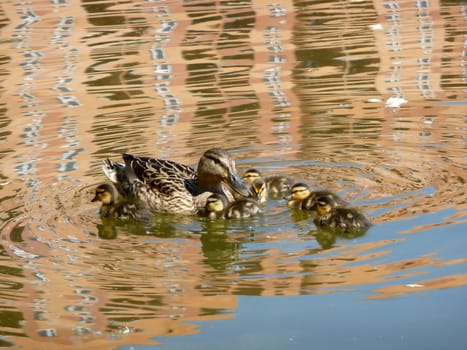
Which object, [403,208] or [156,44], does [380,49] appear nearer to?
[156,44]

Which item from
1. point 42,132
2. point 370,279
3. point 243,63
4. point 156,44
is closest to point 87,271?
point 370,279

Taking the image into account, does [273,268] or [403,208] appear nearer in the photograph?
[273,268]

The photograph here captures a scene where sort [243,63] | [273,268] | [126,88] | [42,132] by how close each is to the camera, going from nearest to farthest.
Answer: [273,268], [42,132], [126,88], [243,63]

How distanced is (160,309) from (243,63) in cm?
692

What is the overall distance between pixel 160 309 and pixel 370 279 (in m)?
1.08

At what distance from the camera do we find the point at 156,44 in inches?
569

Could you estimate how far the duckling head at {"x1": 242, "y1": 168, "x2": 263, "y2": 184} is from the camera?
28.9 feet

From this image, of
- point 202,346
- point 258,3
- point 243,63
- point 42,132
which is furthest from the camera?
point 258,3

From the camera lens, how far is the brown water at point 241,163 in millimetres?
6406

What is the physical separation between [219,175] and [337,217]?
127 cm

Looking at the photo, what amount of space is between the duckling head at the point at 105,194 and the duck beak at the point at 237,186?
78 centimetres

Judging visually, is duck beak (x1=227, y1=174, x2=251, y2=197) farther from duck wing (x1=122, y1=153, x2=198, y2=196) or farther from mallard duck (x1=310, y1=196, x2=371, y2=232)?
mallard duck (x1=310, y1=196, x2=371, y2=232)

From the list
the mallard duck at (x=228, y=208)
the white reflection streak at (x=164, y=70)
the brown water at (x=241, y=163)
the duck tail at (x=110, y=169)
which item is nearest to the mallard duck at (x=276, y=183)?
the brown water at (x=241, y=163)

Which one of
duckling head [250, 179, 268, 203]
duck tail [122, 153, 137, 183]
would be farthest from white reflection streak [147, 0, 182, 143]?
duckling head [250, 179, 268, 203]
